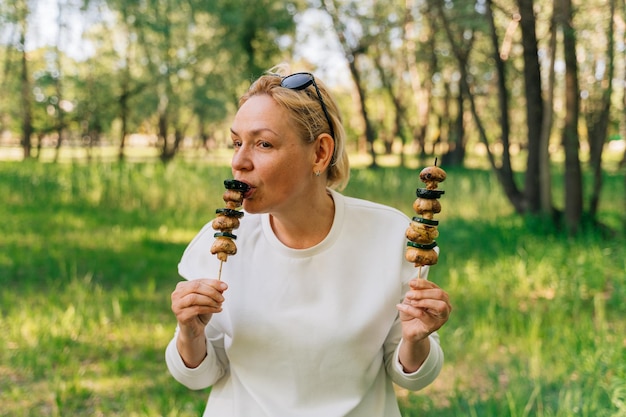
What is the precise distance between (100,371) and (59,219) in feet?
18.6

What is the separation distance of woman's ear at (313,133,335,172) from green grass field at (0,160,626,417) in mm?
1876

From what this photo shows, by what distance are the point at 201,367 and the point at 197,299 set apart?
336mm

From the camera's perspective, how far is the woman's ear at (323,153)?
1.87 m

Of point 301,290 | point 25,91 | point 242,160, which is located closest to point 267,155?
point 242,160

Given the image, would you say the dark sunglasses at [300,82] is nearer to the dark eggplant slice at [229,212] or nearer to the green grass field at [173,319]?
the dark eggplant slice at [229,212]

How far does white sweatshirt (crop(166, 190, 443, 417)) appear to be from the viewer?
179cm

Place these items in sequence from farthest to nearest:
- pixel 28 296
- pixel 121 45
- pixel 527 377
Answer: pixel 121 45, pixel 28 296, pixel 527 377

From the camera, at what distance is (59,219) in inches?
366

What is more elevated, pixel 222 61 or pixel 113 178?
pixel 222 61

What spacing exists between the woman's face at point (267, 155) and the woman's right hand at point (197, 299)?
257 millimetres

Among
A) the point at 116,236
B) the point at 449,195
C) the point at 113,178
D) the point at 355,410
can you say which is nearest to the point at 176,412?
the point at 355,410

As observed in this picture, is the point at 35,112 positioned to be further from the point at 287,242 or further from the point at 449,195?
the point at 287,242

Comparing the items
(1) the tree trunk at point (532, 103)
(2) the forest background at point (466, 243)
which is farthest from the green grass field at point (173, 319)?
(1) the tree trunk at point (532, 103)

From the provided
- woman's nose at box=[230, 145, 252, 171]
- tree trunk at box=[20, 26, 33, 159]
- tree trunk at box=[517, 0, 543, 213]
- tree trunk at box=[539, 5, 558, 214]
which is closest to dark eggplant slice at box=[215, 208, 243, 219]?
woman's nose at box=[230, 145, 252, 171]
